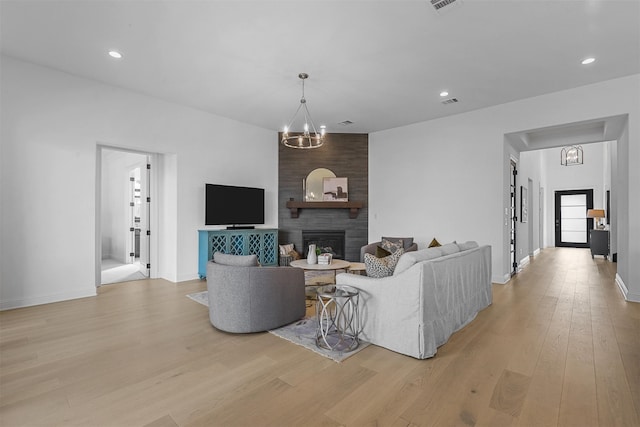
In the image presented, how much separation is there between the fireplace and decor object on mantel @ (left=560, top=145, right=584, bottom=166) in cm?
931

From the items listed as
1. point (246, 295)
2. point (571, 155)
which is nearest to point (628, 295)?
point (246, 295)

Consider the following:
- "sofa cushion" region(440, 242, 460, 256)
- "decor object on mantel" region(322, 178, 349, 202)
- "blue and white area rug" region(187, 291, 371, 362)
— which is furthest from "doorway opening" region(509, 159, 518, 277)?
"blue and white area rug" region(187, 291, 371, 362)

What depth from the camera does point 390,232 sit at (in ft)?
21.9

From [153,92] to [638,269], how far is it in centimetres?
722

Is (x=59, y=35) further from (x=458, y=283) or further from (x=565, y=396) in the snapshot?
(x=565, y=396)

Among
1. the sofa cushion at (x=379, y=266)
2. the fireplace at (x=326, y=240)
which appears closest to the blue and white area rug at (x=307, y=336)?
the sofa cushion at (x=379, y=266)

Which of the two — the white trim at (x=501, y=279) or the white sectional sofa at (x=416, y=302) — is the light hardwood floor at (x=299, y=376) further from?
the white trim at (x=501, y=279)

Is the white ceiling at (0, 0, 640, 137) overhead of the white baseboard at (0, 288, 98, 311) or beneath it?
overhead

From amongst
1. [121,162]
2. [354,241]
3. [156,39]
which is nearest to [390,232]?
[354,241]

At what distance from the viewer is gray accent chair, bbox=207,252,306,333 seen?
299cm

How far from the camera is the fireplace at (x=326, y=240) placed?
22.6 ft

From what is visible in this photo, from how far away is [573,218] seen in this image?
11.6 m

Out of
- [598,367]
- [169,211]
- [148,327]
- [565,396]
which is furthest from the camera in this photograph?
[169,211]

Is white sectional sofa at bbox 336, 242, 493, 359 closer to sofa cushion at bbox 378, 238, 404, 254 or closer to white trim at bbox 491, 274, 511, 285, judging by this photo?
sofa cushion at bbox 378, 238, 404, 254
